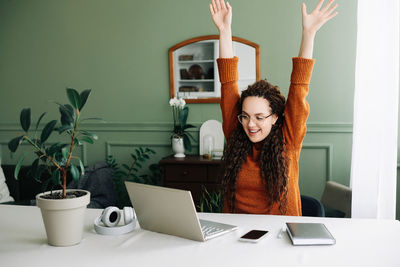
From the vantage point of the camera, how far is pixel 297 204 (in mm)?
1677

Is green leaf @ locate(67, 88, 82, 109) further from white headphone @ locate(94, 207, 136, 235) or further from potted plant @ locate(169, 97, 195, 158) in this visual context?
potted plant @ locate(169, 97, 195, 158)

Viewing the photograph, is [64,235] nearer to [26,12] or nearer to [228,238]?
[228,238]

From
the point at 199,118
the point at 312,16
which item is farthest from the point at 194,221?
the point at 199,118

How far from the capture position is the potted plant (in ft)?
11.0

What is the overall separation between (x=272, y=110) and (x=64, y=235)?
1.01 meters

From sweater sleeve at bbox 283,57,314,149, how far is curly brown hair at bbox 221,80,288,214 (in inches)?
2.0

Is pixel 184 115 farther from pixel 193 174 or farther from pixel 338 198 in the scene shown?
pixel 338 198

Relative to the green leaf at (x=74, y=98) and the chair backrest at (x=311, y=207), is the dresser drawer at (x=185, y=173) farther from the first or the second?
the green leaf at (x=74, y=98)

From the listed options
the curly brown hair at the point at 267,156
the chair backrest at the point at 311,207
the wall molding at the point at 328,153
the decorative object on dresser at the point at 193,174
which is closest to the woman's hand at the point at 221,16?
the curly brown hair at the point at 267,156

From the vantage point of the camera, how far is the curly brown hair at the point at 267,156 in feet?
5.33

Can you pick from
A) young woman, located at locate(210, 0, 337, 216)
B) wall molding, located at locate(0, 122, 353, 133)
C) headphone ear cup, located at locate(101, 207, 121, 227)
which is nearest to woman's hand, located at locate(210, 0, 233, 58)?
young woman, located at locate(210, 0, 337, 216)

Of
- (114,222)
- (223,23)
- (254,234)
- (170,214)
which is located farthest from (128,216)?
(223,23)

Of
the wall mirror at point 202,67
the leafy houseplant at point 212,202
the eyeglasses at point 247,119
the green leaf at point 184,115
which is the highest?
the wall mirror at point 202,67

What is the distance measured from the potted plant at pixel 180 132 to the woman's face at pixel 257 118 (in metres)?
1.71
